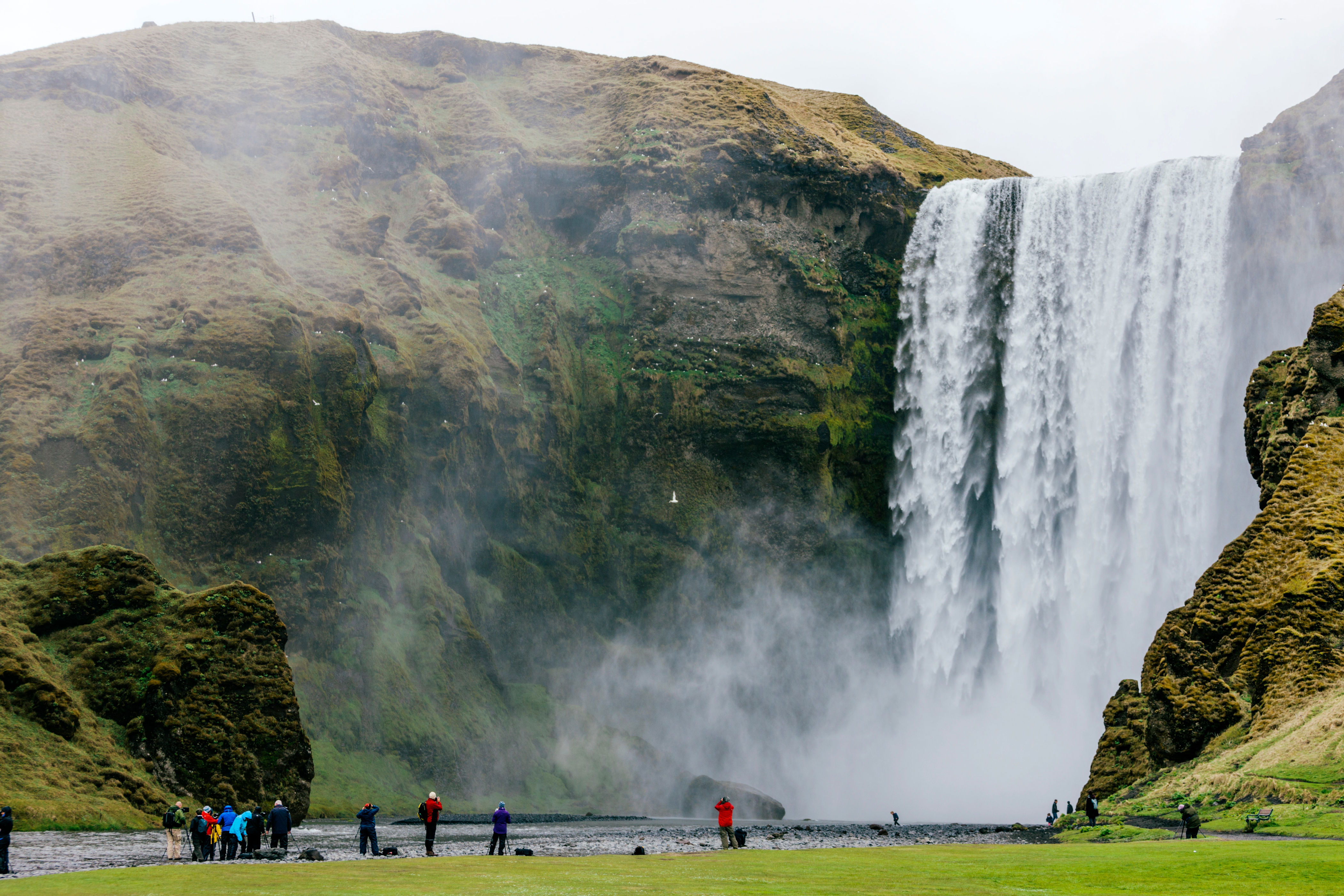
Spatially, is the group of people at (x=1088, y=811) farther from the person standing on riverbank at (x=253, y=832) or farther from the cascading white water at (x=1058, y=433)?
the person standing on riverbank at (x=253, y=832)

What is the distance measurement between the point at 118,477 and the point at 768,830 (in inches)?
1388

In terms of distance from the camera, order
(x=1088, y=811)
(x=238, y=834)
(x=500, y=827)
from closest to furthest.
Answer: (x=238, y=834) → (x=500, y=827) → (x=1088, y=811)

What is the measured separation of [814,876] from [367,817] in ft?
51.2

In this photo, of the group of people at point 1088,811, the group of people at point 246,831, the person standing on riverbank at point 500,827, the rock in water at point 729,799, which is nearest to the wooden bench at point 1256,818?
the group of people at point 1088,811

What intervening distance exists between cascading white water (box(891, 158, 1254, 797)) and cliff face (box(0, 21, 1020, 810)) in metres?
4.03

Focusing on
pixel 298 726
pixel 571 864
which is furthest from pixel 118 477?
pixel 571 864

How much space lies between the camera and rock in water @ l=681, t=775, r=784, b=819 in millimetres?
64500

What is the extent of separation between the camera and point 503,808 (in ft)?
103

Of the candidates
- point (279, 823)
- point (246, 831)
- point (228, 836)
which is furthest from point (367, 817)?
point (246, 831)

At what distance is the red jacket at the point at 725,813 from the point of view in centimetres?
3241

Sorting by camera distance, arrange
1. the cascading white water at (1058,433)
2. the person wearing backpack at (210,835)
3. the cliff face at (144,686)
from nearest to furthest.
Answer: the person wearing backpack at (210,835) → the cliff face at (144,686) → the cascading white water at (1058,433)

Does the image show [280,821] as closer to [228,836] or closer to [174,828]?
[228,836]

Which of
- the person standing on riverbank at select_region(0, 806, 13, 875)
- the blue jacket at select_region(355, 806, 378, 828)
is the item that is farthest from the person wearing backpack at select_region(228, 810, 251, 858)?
the person standing on riverbank at select_region(0, 806, 13, 875)

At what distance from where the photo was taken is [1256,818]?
28625 millimetres
